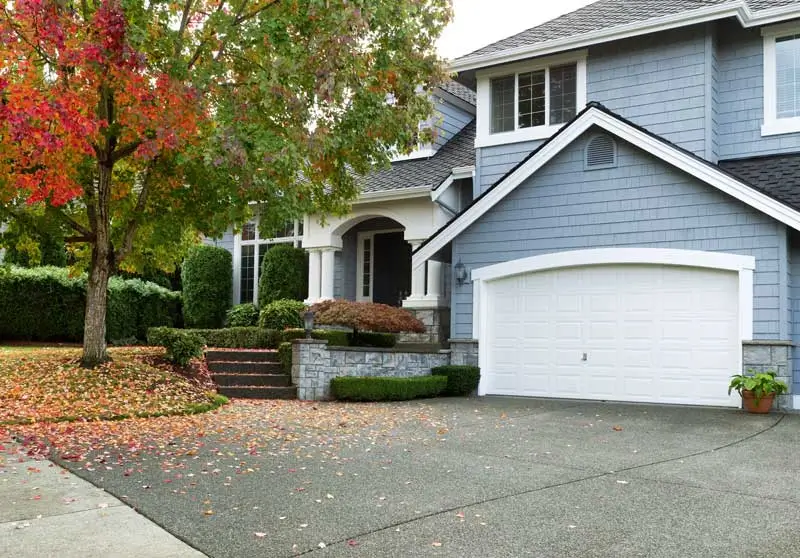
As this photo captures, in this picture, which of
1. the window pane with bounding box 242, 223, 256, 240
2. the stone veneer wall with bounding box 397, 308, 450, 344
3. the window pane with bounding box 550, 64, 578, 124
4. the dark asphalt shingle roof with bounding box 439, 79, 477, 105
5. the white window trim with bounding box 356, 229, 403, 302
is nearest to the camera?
the window pane with bounding box 550, 64, 578, 124

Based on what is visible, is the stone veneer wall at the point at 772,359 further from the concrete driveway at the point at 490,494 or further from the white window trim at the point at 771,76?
the white window trim at the point at 771,76

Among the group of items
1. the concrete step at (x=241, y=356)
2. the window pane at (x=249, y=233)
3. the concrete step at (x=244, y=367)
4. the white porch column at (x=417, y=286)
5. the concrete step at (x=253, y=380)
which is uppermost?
the window pane at (x=249, y=233)

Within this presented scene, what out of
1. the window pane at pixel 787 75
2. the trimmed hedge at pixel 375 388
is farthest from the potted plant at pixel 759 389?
the trimmed hedge at pixel 375 388

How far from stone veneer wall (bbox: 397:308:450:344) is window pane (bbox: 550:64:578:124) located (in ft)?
14.9

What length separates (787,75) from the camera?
41.6 ft

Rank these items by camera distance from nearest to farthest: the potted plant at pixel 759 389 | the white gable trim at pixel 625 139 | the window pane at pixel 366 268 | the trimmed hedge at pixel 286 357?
the potted plant at pixel 759 389 < the white gable trim at pixel 625 139 < the trimmed hedge at pixel 286 357 < the window pane at pixel 366 268

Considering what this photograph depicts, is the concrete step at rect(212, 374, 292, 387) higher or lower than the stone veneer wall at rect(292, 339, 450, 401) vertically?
lower

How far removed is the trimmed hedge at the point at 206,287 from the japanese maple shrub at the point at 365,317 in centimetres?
603

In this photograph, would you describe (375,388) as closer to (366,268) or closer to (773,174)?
(366,268)

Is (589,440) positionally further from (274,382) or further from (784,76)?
(784,76)

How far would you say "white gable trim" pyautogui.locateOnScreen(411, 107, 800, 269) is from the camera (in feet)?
35.0

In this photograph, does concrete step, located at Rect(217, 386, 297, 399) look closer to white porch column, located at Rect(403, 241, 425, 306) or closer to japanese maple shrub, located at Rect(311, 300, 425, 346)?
japanese maple shrub, located at Rect(311, 300, 425, 346)

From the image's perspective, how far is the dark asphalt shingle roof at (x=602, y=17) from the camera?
43.3 ft

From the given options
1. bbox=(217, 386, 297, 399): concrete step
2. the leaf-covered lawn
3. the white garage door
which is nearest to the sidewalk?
the leaf-covered lawn
